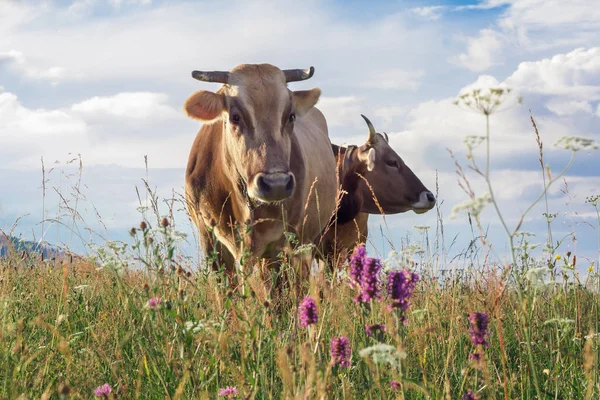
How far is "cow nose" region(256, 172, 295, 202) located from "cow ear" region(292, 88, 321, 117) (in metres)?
1.58

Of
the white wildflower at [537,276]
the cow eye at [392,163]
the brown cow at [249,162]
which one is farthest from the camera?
the cow eye at [392,163]

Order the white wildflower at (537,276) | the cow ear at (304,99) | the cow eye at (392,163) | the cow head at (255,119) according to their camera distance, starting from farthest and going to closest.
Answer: the cow eye at (392,163) < the cow ear at (304,99) < the cow head at (255,119) < the white wildflower at (537,276)

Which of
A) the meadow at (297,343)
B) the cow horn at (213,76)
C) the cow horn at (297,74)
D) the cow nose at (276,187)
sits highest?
the cow horn at (297,74)

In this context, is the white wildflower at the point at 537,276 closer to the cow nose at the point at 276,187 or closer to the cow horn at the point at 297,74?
the cow nose at the point at 276,187

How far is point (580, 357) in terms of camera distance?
3.78 m

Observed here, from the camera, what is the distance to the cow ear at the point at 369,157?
1056 cm

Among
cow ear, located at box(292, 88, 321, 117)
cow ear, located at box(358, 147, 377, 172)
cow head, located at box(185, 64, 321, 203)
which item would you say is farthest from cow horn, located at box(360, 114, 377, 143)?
cow head, located at box(185, 64, 321, 203)

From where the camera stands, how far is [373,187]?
429 inches

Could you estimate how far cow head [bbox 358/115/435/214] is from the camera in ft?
35.5

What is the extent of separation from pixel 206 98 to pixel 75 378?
3.51m

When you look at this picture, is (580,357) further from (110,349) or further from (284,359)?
(110,349)

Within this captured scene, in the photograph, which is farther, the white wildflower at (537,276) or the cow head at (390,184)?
the cow head at (390,184)

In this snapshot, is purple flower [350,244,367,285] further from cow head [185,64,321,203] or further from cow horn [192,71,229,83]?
cow horn [192,71,229,83]

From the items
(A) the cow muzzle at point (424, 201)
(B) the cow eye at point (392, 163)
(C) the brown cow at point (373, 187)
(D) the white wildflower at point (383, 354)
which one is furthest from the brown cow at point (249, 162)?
(A) the cow muzzle at point (424, 201)
